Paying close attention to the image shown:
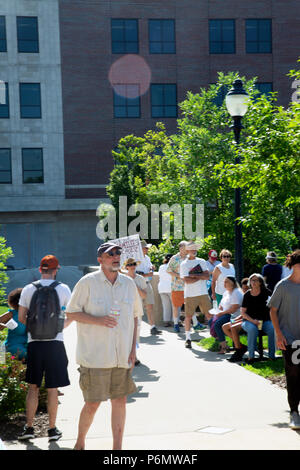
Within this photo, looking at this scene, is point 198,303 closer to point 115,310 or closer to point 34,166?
point 115,310

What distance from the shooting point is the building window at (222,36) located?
4219cm

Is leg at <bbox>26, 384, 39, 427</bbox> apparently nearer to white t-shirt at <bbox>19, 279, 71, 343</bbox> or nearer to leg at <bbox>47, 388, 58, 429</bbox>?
leg at <bbox>47, 388, 58, 429</bbox>

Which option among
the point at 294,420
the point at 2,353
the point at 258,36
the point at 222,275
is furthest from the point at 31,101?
the point at 294,420

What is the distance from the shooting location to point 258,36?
139 ft

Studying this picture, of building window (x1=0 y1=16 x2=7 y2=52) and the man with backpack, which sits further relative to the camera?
building window (x1=0 y1=16 x2=7 y2=52)

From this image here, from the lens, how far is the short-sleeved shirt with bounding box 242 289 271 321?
1059 cm

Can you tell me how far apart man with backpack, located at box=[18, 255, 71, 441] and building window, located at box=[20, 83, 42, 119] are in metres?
36.5

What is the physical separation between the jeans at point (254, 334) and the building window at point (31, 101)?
3375 cm

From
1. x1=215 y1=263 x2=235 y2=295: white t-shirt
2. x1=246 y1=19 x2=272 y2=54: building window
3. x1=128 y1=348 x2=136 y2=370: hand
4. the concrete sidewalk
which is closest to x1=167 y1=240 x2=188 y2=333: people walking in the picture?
x1=215 y1=263 x2=235 y2=295: white t-shirt

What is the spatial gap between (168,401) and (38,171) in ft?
115

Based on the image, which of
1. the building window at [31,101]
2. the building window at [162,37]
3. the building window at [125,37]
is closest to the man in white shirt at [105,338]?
the building window at [31,101]

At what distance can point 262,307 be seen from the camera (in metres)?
10.6
